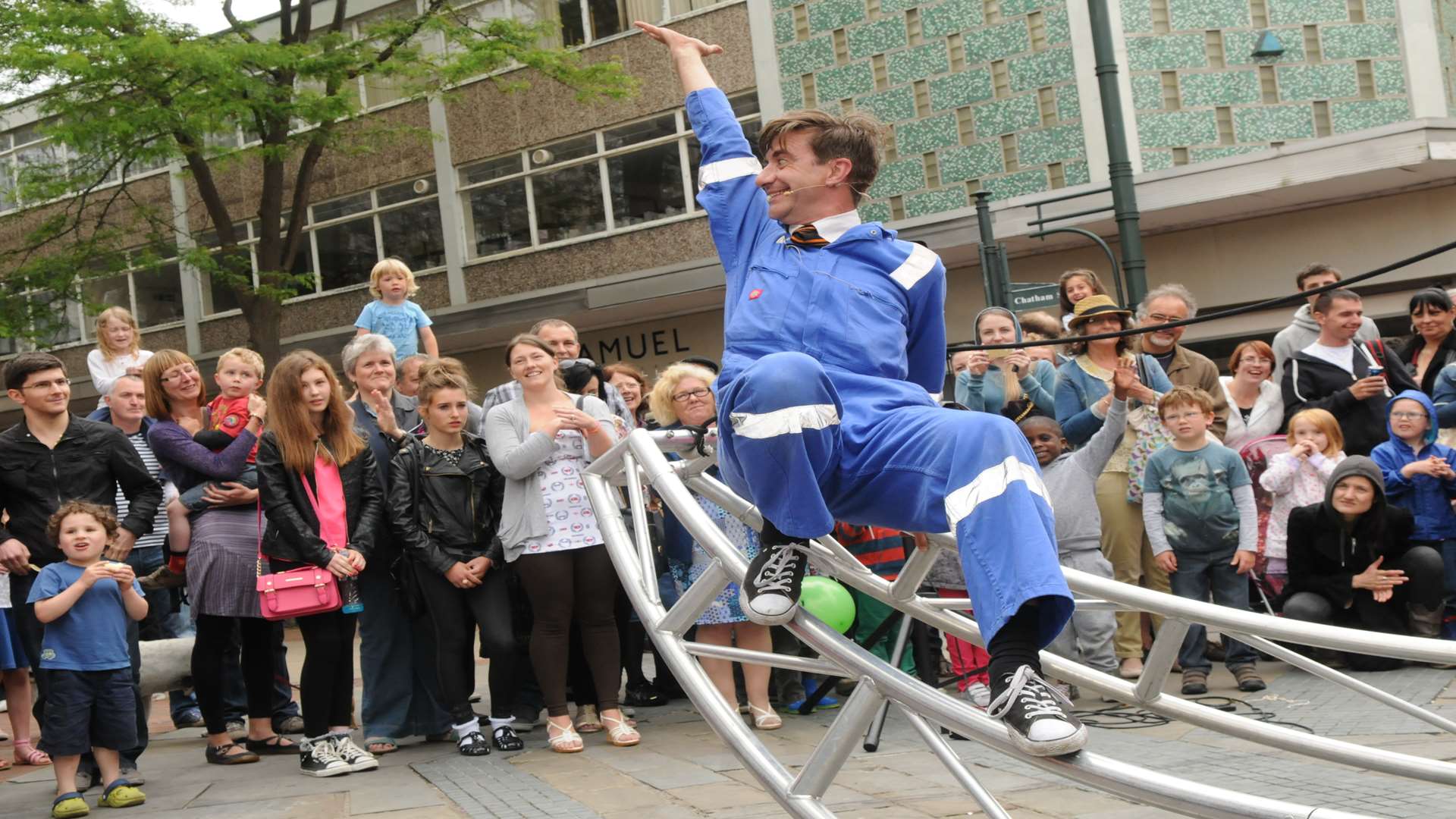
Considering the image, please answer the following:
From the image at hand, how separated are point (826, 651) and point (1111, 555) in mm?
4584

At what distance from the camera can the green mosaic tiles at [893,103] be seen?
20.3m

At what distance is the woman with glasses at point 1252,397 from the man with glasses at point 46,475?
5921 millimetres

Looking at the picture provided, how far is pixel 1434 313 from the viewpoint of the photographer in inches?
333

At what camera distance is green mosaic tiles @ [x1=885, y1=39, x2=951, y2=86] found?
Answer: 786 inches

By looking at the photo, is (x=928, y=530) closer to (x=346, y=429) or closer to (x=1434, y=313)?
(x=346, y=429)

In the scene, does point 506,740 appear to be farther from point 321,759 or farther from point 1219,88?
point 1219,88

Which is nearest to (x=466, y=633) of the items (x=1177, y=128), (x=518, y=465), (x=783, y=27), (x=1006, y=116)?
(x=518, y=465)

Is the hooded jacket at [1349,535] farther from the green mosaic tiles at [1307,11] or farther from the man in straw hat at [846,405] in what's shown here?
the green mosaic tiles at [1307,11]

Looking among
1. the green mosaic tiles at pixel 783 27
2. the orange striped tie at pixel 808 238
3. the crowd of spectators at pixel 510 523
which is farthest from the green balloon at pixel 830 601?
the green mosaic tiles at pixel 783 27

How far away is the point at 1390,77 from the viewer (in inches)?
731

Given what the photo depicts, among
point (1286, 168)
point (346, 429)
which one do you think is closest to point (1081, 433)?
point (346, 429)

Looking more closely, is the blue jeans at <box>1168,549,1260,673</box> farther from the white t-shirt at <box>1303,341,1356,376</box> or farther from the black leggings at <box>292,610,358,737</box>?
the black leggings at <box>292,610,358,737</box>

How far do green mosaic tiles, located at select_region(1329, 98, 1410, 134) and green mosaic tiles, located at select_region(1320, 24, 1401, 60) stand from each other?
616mm

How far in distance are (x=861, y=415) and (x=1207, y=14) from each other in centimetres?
1743
